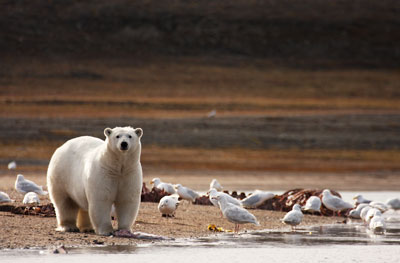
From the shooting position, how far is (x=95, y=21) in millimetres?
65188

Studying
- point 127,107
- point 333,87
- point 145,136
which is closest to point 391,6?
point 333,87

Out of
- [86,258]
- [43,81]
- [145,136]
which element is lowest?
[86,258]

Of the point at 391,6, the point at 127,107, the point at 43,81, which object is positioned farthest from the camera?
the point at 391,6

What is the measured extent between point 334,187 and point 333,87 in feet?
106

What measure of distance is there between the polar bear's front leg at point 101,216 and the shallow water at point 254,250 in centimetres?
74

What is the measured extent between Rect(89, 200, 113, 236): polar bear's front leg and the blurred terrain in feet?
44.5

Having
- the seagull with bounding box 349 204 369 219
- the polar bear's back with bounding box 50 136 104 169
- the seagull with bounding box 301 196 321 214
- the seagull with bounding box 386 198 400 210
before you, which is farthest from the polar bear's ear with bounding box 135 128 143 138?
the seagull with bounding box 386 198 400 210

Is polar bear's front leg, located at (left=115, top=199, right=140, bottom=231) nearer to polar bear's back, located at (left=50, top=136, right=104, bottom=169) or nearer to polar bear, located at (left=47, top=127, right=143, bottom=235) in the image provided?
polar bear, located at (left=47, top=127, right=143, bottom=235)

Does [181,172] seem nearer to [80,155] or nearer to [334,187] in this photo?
[334,187]

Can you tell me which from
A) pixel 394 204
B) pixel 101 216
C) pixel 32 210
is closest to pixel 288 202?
pixel 394 204

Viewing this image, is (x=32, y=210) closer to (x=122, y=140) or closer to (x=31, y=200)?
(x=31, y=200)

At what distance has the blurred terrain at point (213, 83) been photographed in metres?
31.5

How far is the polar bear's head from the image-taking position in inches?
482

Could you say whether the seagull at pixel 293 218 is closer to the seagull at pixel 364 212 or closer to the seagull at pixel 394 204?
the seagull at pixel 364 212
